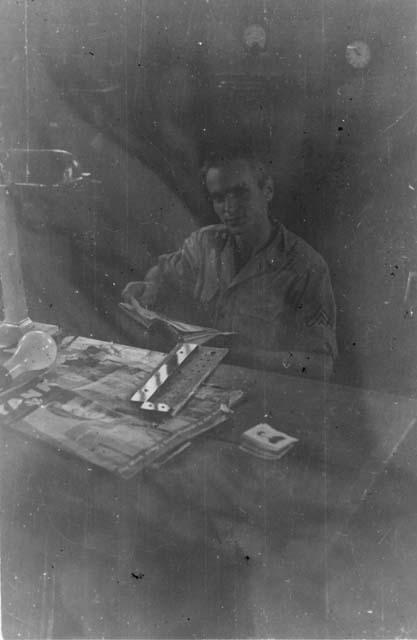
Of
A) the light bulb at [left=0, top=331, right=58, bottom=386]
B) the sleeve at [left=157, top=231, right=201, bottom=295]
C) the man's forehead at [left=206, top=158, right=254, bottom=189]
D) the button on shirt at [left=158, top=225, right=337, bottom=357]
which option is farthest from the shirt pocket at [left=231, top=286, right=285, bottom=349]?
the light bulb at [left=0, top=331, right=58, bottom=386]

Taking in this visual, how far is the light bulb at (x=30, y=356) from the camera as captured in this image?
1291 mm

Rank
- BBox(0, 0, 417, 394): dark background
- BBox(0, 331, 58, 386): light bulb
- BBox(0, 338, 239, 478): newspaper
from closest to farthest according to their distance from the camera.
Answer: BBox(0, 0, 417, 394): dark background, BBox(0, 338, 239, 478): newspaper, BBox(0, 331, 58, 386): light bulb

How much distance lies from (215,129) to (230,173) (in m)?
0.09

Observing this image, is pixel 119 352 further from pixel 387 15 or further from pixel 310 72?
pixel 387 15

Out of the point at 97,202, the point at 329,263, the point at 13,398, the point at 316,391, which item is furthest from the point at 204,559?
the point at 97,202

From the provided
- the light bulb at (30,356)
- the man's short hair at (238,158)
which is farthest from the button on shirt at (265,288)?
the light bulb at (30,356)

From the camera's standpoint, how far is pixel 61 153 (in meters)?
1.21

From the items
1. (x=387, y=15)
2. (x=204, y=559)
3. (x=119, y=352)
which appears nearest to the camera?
(x=387, y=15)

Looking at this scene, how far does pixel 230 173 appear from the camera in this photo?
3.73ft

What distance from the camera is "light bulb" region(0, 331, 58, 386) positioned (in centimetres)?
129

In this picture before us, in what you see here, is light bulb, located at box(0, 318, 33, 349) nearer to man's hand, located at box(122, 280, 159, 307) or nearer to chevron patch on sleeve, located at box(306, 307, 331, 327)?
man's hand, located at box(122, 280, 159, 307)

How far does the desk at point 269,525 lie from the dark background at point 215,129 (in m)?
0.13

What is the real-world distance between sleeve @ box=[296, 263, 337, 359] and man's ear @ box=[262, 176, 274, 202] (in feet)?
0.54

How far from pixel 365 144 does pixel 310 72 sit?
17cm
